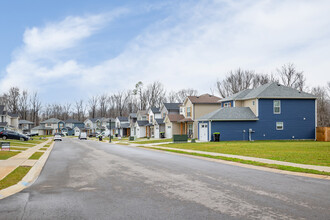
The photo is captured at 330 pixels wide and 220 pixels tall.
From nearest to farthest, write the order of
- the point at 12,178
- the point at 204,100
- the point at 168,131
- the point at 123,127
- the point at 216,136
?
the point at 12,178
the point at 216,136
the point at 204,100
the point at 168,131
the point at 123,127

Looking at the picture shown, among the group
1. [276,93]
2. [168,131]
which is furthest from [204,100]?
[276,93]

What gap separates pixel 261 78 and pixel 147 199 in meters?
69.5

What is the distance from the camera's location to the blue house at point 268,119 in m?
40.7

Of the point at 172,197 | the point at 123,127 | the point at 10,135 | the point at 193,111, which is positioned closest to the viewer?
the point at 172,197

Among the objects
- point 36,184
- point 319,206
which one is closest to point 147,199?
point 319,206

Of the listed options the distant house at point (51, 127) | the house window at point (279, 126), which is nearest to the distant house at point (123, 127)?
the distant house at point (51, 127)

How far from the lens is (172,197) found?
830 cm

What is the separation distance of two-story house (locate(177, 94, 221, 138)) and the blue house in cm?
822

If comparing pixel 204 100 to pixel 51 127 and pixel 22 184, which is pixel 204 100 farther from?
pixel 51 127

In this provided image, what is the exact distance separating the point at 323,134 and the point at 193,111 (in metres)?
19.4

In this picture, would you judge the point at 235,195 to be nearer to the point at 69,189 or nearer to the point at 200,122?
the point at 69,189

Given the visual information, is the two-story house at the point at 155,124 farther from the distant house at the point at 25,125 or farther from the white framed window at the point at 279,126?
the distant house at the point at 25,125

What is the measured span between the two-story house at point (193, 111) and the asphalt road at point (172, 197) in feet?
128

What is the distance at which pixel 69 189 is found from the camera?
31.9 ft
